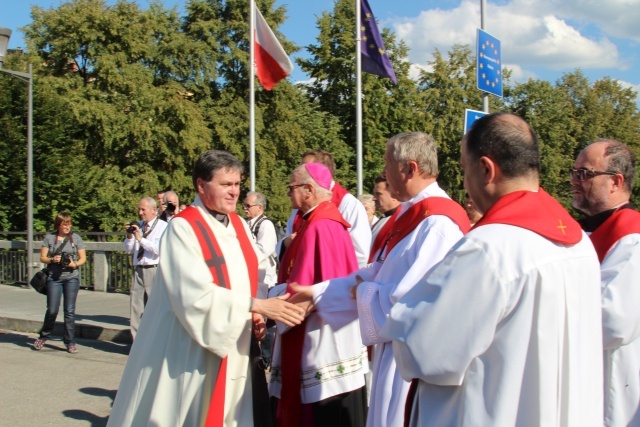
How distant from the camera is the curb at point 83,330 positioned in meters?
9.98

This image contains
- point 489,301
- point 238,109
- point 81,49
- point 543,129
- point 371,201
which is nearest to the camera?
point 489,301

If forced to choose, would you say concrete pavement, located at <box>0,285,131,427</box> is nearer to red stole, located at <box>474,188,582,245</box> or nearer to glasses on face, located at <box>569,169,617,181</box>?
glasses on face, located at <box>569,169,617,181</box>

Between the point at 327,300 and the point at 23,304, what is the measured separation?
1114 centimetres

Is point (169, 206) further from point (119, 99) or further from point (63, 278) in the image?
point (119, 99)

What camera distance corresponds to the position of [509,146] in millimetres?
2041

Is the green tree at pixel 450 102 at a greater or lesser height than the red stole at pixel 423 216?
greater

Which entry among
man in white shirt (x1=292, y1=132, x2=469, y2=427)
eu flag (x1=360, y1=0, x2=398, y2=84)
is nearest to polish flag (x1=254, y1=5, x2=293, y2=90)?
eu flag (x1=360, y1=0, x2=398, y2=84)

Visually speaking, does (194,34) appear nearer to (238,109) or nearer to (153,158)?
(238,109)

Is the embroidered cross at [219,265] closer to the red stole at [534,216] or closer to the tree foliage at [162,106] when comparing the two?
the red stole at [534,216]

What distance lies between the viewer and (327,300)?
143 inches

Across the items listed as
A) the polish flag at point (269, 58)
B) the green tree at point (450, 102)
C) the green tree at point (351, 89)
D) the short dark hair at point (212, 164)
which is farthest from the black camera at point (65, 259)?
the green tree at point (450, 102)

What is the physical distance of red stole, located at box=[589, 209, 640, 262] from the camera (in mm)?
2943

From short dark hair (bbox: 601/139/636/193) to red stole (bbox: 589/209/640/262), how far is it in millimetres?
192

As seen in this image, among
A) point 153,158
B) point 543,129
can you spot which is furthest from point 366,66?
point 543,129
